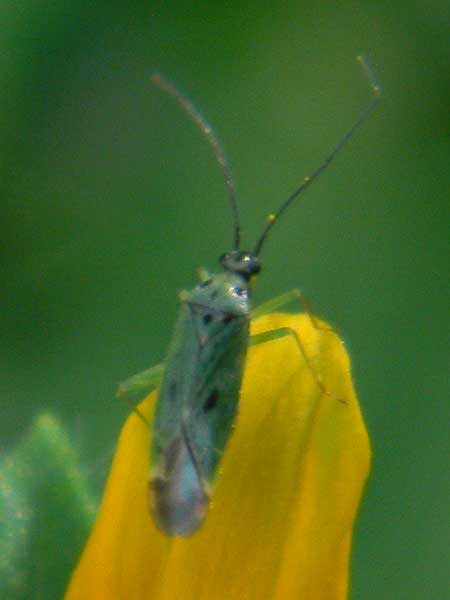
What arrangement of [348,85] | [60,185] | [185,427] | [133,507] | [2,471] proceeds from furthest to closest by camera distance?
[348,85], [60,185], [185,427], [133,507], [2,471]

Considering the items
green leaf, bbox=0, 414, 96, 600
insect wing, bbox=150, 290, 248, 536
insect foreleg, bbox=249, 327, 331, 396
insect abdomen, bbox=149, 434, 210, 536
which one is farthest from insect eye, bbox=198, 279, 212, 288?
green leaf, bbox=0, 414, 96, 600

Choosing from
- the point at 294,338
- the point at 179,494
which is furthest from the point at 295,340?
the point at 179,494

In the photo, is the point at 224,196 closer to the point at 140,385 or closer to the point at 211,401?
the point at 140,385

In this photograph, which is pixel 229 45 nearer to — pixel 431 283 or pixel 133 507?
pixel 431 283

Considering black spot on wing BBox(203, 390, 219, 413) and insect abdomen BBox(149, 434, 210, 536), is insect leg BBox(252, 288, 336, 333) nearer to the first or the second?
black spot on wing BBox(203, 390, 219, 413)

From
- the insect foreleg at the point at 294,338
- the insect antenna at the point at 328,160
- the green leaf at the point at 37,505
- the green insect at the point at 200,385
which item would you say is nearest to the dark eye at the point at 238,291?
the green insect at the point at 200,385

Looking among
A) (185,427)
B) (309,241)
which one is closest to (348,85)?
(309,241)
